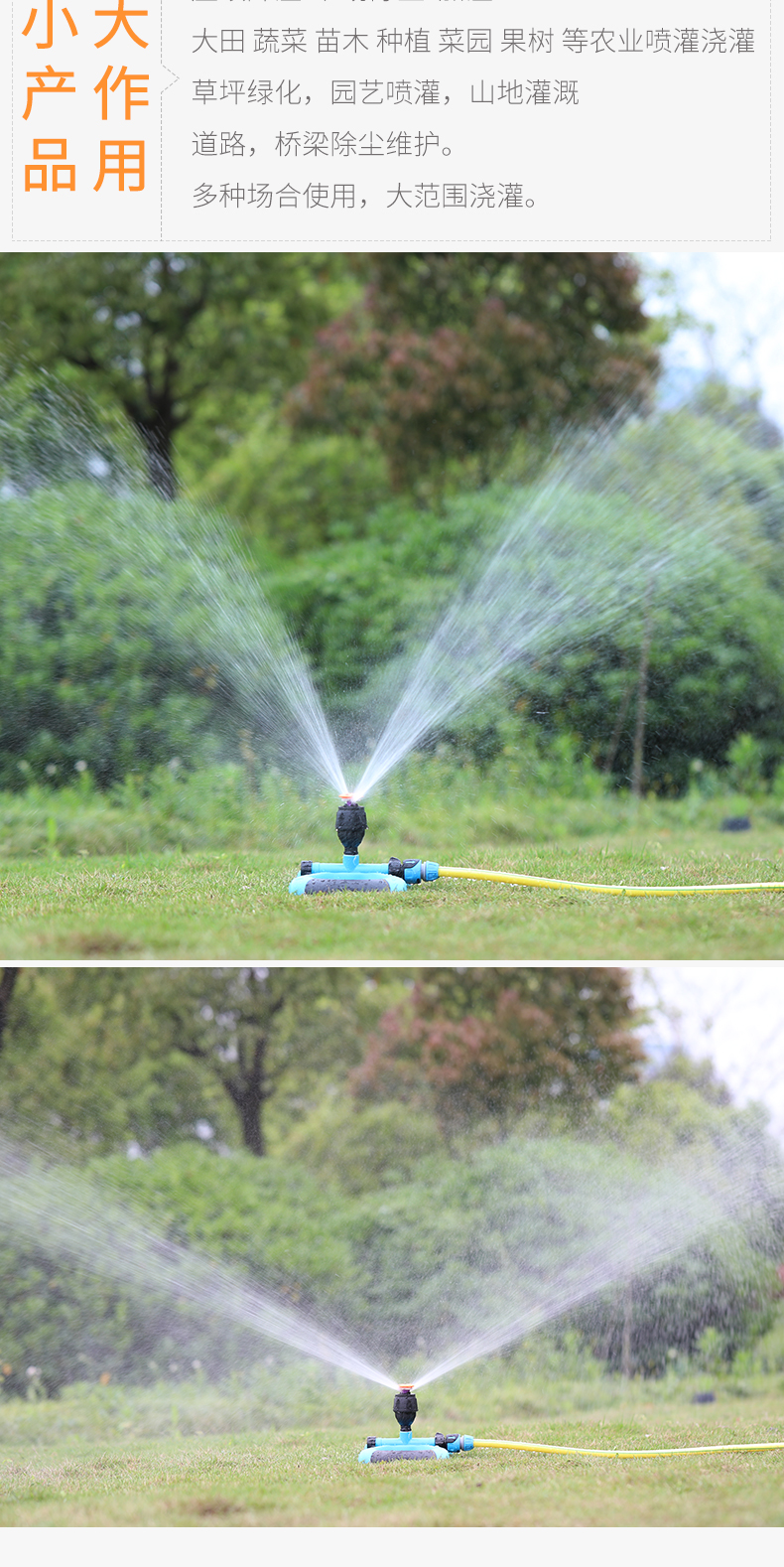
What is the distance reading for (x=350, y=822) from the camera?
615 cm

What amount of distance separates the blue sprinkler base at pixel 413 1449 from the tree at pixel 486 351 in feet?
24.9

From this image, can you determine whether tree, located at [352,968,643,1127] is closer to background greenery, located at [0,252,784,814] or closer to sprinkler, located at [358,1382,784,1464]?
background greenery, located at [0,252,784,814]

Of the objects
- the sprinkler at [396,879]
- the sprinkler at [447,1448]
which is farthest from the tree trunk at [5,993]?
the sprinkler at [447,1448]

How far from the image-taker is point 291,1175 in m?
9.23

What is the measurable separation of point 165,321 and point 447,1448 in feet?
34.5

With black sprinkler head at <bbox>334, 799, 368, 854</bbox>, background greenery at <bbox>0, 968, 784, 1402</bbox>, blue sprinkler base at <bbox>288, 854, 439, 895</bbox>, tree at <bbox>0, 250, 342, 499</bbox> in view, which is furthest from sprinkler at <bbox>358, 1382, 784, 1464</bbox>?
tree at <bbox>0, 250, 342, 499</bbox>

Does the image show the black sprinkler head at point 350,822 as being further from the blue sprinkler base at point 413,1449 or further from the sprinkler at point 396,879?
the blue sprinkler base at point 413,1449

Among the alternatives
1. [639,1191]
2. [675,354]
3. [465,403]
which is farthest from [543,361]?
[639,1191]

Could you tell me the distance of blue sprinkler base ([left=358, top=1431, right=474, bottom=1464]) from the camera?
626cm

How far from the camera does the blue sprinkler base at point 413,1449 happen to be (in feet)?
20.5

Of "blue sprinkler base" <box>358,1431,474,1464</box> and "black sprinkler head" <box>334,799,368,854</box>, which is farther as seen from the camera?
"blue sprinkler base" <box>358,1431,474,1464</box>

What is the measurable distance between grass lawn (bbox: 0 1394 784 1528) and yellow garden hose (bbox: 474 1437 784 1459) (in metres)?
0.05

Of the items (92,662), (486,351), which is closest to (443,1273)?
(92,662)
